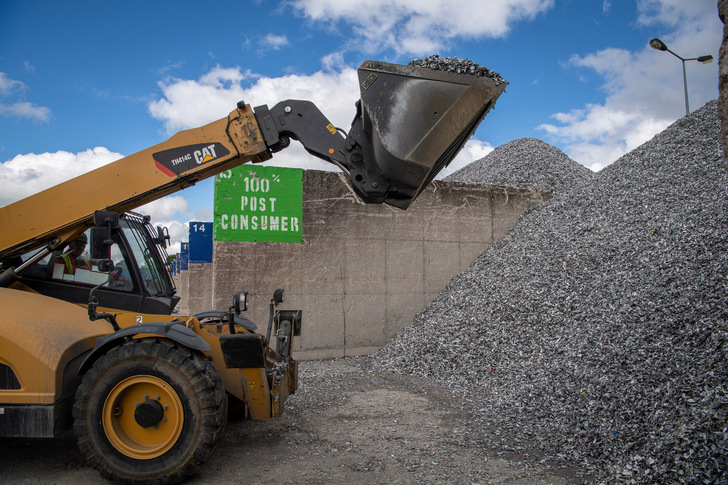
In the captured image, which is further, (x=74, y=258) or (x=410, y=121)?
(x=74, y=258)

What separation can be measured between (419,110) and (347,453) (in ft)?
9.69

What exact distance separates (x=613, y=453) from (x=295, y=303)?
586cm

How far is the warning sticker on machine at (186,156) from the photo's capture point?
4473 millimetres

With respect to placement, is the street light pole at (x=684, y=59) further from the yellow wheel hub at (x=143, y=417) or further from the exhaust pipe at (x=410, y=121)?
the yellow wheel hub at (x=143, y=417)

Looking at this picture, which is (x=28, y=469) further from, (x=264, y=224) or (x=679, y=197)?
(x=679, y=197)

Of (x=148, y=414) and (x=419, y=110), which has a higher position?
(x=419, y=110)

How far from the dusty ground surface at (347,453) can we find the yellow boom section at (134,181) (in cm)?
190

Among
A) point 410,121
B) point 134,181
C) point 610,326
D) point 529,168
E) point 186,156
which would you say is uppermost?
point 529,168

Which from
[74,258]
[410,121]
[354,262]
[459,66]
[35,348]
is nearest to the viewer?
[35,348]

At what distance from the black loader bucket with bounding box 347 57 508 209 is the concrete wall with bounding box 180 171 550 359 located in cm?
498

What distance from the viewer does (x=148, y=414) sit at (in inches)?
141

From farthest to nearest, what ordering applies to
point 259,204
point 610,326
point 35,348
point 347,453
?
point 259,204
point 610,326
point 347,453
point 35,348

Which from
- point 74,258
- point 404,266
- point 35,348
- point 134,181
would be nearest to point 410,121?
point 134,181

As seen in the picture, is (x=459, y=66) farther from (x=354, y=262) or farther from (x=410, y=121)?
(x=354, y=262)
